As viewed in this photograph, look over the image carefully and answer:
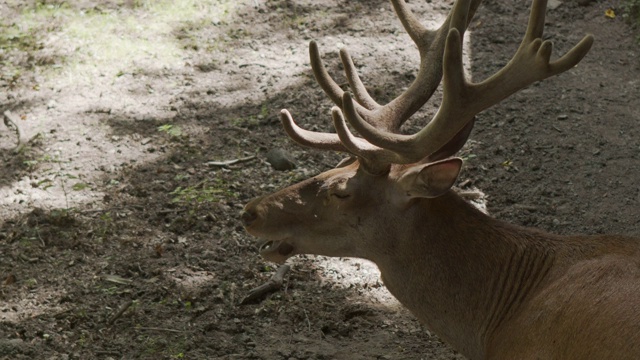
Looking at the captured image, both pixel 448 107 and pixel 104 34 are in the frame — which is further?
pixel 104 34

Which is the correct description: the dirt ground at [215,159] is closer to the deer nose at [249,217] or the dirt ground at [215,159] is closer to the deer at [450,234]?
the deer at [450,234]

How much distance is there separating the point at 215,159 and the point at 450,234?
9.66 ft

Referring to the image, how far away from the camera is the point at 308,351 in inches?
221

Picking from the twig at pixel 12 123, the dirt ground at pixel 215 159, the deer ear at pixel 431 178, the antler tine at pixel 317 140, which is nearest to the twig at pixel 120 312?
the dirt ground at pixel 215 159

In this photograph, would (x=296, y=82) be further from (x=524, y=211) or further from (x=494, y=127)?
(x=524, y=211)

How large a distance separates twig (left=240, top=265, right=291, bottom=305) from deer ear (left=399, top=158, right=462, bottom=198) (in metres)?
1.58

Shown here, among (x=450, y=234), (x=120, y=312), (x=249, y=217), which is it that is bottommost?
(x=120, y=312)

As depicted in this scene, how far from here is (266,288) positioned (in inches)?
242

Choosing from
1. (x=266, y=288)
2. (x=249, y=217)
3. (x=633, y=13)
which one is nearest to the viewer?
(x=249, y=217)

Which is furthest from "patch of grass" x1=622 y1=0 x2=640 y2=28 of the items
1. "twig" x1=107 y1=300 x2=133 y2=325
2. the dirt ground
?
"twig" x1=107 y1=300 x2=133 y2=325

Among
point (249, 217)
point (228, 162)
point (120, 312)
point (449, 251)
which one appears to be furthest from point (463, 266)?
point (228, 162)

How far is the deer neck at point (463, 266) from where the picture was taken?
4.93 m

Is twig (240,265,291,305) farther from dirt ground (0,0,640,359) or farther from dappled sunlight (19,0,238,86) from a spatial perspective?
dappled sunlight (19,0,238,86)

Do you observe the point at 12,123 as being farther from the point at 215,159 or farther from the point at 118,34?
the point at 215,159
